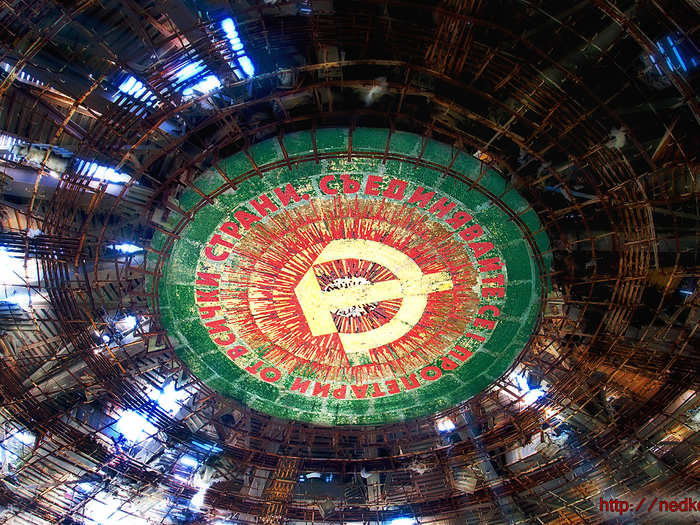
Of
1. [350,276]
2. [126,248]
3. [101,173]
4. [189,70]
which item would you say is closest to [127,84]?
[189,70]

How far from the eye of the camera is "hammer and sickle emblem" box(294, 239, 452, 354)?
669 inches

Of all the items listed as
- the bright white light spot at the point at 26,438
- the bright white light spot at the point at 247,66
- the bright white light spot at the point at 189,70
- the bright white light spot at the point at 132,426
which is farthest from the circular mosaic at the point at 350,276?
the bright white light spot at the point at 26,438

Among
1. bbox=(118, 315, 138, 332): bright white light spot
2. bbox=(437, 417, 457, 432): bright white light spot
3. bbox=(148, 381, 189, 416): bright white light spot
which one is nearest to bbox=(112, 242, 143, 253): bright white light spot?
bbox=(118, 315, 138, 332): bright white light spot

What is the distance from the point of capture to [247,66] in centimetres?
1413

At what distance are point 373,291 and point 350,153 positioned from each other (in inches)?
181

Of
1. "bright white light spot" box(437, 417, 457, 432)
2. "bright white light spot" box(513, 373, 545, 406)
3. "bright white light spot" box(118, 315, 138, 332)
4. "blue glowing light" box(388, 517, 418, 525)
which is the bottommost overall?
"blue glowing light" box(388, 517, 418, 525)

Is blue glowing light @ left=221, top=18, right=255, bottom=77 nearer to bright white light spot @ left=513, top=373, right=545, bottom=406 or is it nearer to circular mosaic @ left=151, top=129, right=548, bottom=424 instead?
circular mosaic @ left=151, top=129, right=548, bottom=424

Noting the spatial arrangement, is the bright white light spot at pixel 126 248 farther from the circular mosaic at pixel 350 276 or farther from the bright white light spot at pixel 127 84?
the bright white light spot at pixel 127 84

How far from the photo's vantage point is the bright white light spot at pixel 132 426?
752 inches

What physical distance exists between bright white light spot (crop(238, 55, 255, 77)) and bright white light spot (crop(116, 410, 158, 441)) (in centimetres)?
1239

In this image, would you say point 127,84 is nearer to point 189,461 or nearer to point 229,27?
point 229,27

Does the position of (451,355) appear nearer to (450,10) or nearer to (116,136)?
(450,10)

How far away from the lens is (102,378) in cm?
1777

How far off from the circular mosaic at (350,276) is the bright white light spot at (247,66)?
194 centimetres
